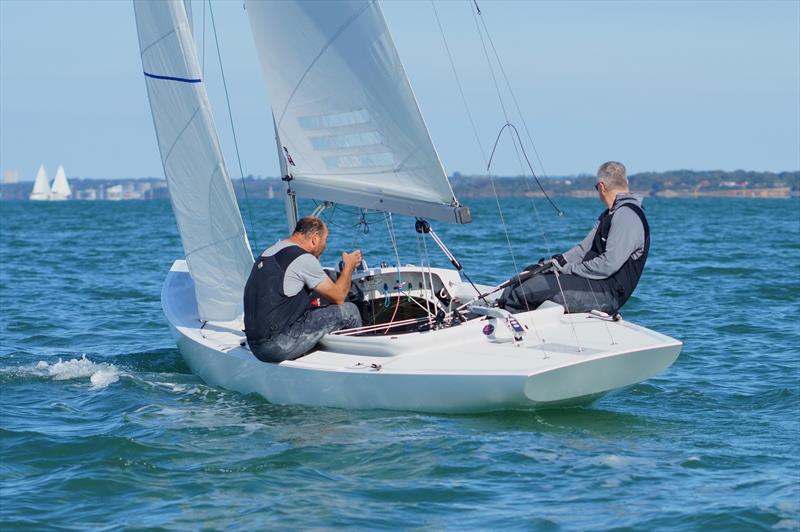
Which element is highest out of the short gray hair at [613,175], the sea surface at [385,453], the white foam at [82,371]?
the short gray hair at [613,175]

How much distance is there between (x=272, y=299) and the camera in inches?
291

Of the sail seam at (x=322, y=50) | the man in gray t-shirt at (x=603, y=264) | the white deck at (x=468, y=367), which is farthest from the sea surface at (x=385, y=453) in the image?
the sail seam at (x=322, y=50)

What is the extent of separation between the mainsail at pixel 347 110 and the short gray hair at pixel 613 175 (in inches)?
40.9

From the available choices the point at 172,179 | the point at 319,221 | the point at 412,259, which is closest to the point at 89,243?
the point at 412,259

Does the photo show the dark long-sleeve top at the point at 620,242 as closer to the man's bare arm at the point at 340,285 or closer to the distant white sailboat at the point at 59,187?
the man's bare arm at the point at 340,285

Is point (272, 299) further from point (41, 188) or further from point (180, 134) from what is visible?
point (41, 188)

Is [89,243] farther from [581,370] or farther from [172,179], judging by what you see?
[581,370]

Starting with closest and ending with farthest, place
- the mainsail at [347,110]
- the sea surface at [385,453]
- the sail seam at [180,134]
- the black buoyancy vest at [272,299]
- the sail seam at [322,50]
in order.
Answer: the sea surface at [385,453] → the black buoyancy vest at [272,299] → the mainsail at [347,110] → the sail seam at [322,50] → the sail seam at [180,134]

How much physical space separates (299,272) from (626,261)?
7.08 ft

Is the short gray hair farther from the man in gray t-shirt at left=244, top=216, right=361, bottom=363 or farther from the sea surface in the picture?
the man in gray t-shirt at left=244, top=216, right=361, bottom=363

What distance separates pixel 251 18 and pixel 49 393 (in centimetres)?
314

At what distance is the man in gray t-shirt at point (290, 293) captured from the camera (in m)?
7.39

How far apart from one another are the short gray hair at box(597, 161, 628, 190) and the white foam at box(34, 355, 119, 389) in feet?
13.1

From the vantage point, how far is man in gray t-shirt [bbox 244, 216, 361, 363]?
7.39m
